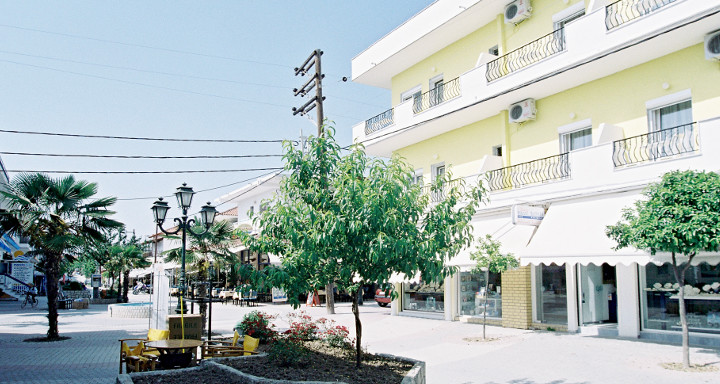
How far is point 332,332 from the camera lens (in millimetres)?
10586

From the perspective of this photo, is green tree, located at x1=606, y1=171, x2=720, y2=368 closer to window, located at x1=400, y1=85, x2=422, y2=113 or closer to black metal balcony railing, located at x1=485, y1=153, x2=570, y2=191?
black metal balcony railing, located at x1=485, y1=153, x2=570, y2=191

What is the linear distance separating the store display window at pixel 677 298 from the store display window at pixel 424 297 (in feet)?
27.6

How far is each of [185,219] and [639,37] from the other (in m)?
13.0

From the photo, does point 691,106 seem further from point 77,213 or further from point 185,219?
point 77,213

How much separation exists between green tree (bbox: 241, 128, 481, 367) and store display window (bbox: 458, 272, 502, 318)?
11441 mm

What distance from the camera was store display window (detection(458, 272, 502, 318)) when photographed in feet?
62.8

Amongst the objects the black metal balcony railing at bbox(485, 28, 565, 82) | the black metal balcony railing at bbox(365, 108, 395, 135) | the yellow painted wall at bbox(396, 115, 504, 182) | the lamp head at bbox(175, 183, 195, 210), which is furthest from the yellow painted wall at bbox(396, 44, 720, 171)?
the lamp head at bbox(175, 183, 195, 210)

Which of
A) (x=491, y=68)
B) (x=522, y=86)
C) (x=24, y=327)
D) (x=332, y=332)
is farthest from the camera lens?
(x=24, y=327)

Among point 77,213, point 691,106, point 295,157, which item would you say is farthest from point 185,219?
point 691,106

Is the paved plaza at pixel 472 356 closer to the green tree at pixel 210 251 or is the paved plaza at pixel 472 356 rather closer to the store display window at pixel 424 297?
the store display window at pixel 424 297

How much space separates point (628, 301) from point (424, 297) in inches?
379

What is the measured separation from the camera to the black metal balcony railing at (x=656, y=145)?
1295 centimetres

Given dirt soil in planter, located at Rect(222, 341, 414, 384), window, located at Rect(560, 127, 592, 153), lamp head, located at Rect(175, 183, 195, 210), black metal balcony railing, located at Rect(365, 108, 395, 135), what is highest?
black metal balcony railing, located at Rect(365, 108, 395, 135)

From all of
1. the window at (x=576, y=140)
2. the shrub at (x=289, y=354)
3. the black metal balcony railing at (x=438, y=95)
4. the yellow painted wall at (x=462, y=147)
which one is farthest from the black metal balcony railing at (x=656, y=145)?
the shrub at (x=289, y=354)
